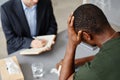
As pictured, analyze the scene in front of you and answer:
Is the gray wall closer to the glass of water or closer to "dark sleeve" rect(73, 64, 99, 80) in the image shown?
the glass of water

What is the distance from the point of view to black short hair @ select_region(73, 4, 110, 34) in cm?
154

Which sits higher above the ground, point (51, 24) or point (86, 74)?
point (86, 74)

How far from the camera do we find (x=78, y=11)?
1.62 metres

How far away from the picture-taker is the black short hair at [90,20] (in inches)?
60.7

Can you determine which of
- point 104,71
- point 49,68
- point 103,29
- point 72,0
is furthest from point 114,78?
point 72,0

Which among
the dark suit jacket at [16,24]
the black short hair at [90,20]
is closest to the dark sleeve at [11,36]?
the dark suit jacket at [16,24]

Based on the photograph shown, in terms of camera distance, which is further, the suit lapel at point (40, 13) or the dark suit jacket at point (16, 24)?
the suit lapel at point (40, 13)

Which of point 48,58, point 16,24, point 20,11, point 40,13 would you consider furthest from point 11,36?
point 48,58

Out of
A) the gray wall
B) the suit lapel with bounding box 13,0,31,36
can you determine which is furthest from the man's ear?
the gray wall

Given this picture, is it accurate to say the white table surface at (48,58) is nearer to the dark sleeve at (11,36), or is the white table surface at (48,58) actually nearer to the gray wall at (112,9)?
the dark sleeve at (11,36)

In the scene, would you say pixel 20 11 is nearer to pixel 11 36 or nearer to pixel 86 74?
pixel 11 36

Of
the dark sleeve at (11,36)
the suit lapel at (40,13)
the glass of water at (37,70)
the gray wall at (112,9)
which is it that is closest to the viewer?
the glass of water at (37,70)

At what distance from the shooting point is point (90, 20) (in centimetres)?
155

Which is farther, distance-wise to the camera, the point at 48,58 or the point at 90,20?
the point at 48,58
